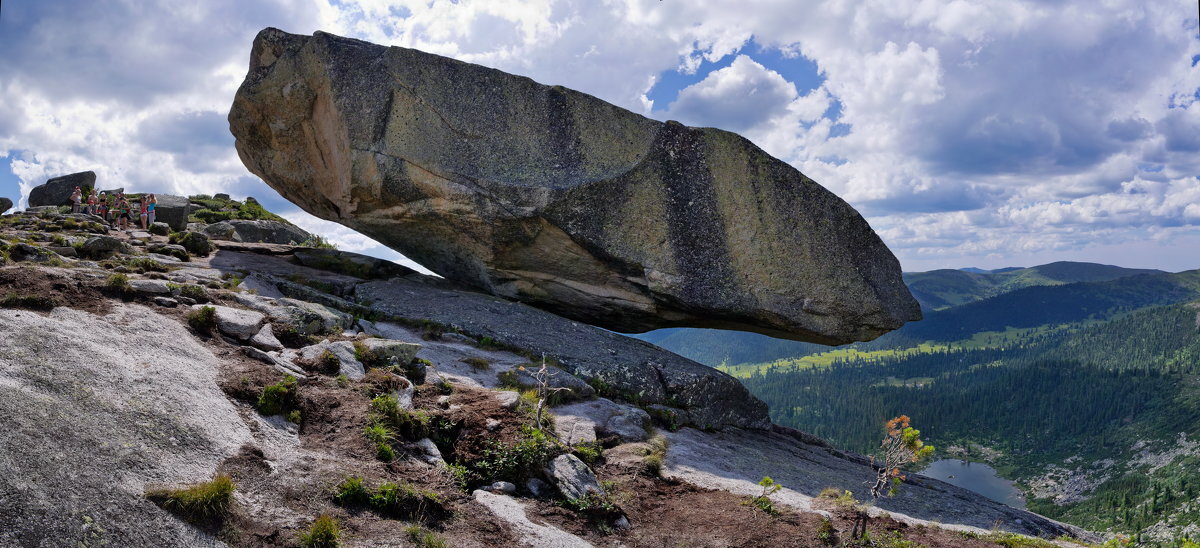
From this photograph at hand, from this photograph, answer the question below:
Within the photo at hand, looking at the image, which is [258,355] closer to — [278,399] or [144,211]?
[278,399]

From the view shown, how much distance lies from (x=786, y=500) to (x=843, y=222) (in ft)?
46.7

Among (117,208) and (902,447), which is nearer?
(902,447)

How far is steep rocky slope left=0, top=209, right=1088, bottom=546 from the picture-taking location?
996 centimetres

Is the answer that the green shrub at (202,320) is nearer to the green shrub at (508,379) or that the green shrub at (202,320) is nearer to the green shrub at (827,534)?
the green shrub at (508,379)

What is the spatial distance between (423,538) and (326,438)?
3.68 m

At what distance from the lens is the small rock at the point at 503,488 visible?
13204 mm

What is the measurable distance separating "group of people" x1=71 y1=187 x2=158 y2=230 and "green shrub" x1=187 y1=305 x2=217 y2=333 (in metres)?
18.9

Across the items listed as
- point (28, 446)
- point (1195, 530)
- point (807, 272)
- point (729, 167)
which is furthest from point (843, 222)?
point (1195, 530)

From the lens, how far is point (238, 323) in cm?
1717

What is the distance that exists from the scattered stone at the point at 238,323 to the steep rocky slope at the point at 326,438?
8 centimetres

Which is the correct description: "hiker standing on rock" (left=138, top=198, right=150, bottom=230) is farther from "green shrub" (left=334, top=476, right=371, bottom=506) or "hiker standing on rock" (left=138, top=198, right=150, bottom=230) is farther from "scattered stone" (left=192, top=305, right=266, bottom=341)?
"green shrub" (left=334, top=476, right=371, bottom=506)

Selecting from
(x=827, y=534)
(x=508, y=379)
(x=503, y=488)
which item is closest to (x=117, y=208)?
(x=508, y=379)

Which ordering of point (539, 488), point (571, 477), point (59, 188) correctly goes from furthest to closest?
1. point (59, 188)
2. point (571, 477)
3. point (539, 488)

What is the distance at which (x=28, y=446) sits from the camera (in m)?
9.66
